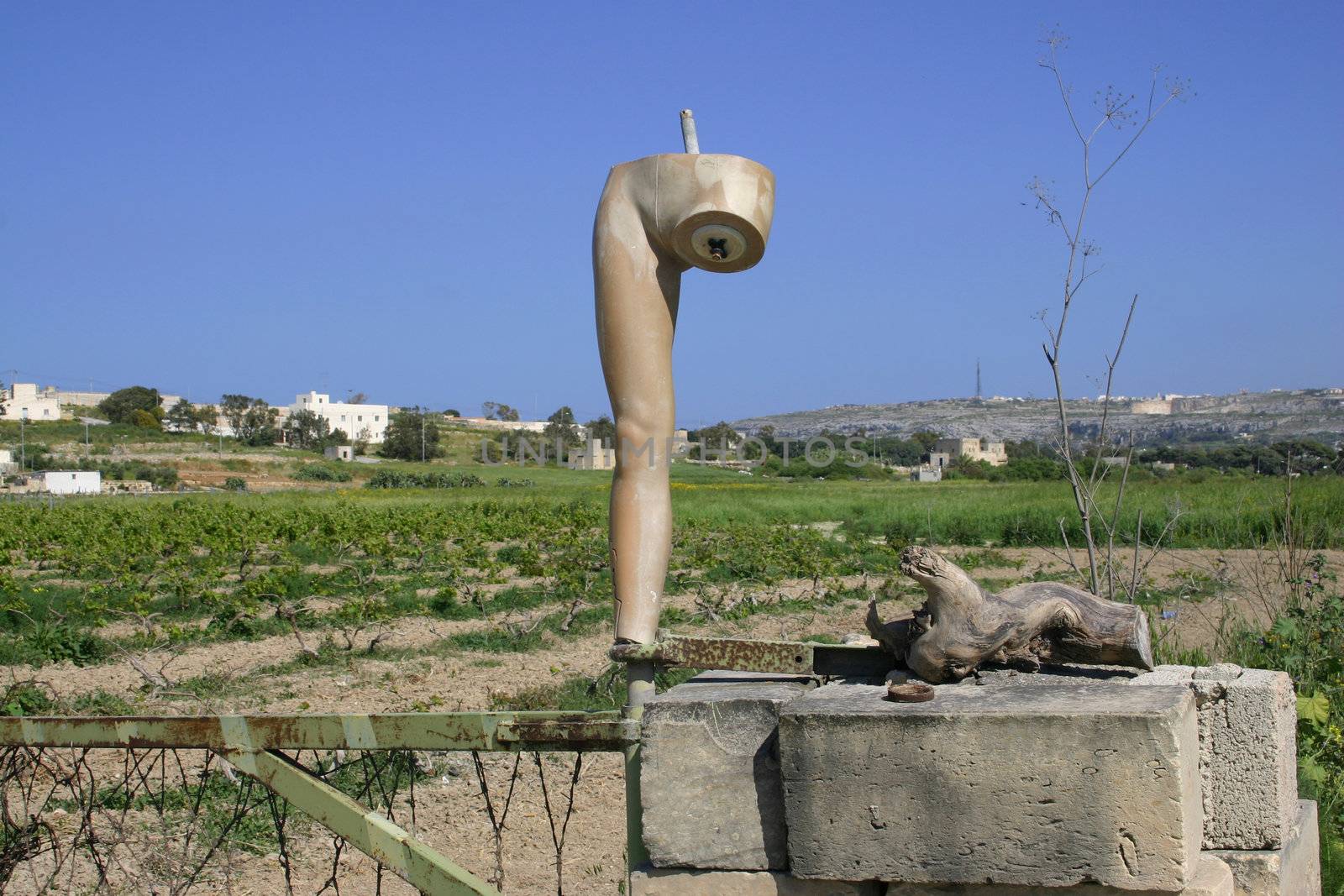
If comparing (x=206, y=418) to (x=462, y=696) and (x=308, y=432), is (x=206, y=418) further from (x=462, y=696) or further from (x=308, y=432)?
(x=462, y=696)

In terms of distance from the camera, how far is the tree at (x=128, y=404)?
8125cm

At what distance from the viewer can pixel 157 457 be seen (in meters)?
57.4

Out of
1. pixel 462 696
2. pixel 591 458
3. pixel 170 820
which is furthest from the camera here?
pixel 591 458

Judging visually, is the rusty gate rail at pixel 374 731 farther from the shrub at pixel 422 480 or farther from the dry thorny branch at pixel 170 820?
the shrub at pixel 422 480

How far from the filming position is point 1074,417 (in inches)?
2164

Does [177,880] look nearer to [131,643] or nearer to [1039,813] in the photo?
[1039,813]

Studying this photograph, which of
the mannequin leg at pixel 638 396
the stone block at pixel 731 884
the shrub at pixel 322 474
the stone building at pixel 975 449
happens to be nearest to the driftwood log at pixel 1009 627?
the stone block at pixel 731 884

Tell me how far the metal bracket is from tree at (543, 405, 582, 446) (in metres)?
50.7

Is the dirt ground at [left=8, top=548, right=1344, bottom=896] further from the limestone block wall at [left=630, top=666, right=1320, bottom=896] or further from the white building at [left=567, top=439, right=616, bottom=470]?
the white building at [left=567, top=439, right=616, bottom=470]

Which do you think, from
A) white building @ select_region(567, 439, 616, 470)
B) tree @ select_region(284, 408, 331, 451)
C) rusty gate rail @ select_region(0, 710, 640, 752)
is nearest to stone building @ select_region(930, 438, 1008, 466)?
white building @ select_region(567, 439, 616, 470)

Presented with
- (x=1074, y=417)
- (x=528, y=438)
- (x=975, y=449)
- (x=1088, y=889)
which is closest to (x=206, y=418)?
(x=528, y=438)

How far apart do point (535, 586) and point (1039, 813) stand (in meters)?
10.2

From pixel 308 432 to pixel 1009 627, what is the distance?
79570mm

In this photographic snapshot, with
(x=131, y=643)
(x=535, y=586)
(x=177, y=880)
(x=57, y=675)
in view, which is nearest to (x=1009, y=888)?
(x=177, y=880)
